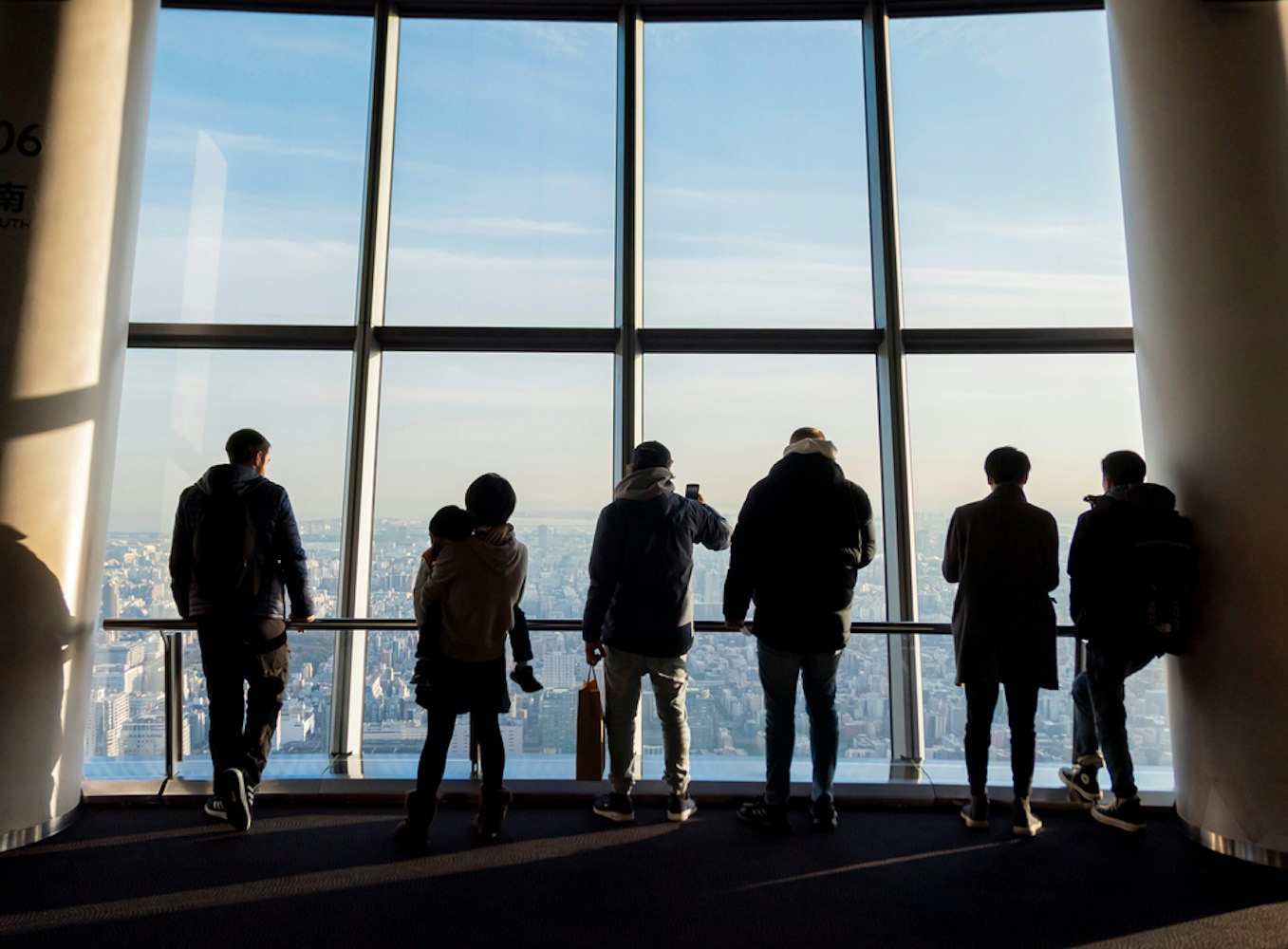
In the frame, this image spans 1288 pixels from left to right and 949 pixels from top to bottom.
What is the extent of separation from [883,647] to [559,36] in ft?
13.1

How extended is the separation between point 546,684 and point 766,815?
1302 mm

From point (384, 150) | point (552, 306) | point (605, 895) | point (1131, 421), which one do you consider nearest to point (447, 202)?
point (384, 150)

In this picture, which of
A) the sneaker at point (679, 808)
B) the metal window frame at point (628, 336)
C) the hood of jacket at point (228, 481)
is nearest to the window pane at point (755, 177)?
the metal window frame at point (628, 336)

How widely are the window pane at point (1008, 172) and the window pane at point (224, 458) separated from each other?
10.9 feet

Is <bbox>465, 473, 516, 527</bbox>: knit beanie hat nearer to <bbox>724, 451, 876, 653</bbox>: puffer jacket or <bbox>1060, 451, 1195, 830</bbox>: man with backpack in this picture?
<bbox>724, 451, 876, 653</bbox>: puffer jacket

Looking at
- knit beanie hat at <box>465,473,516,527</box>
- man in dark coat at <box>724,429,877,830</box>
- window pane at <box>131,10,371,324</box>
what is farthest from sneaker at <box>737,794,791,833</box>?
window pane at <box>131,10,371,324</box>

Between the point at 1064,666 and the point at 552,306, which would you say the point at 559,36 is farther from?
the point at 1064,666

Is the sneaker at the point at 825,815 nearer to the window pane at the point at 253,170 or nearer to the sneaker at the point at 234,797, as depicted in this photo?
the sneaker at the point at 234,797

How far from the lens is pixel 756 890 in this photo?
2.66m

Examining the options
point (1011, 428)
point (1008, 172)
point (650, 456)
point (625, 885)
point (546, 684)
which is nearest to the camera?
point (625, 885)

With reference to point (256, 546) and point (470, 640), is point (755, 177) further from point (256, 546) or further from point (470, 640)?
point (256, 546)

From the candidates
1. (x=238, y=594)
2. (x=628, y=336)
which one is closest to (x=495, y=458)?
(x=628, y=336)

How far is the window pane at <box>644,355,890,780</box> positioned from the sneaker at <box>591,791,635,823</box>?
736mm

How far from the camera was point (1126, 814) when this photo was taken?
10.5 feet
